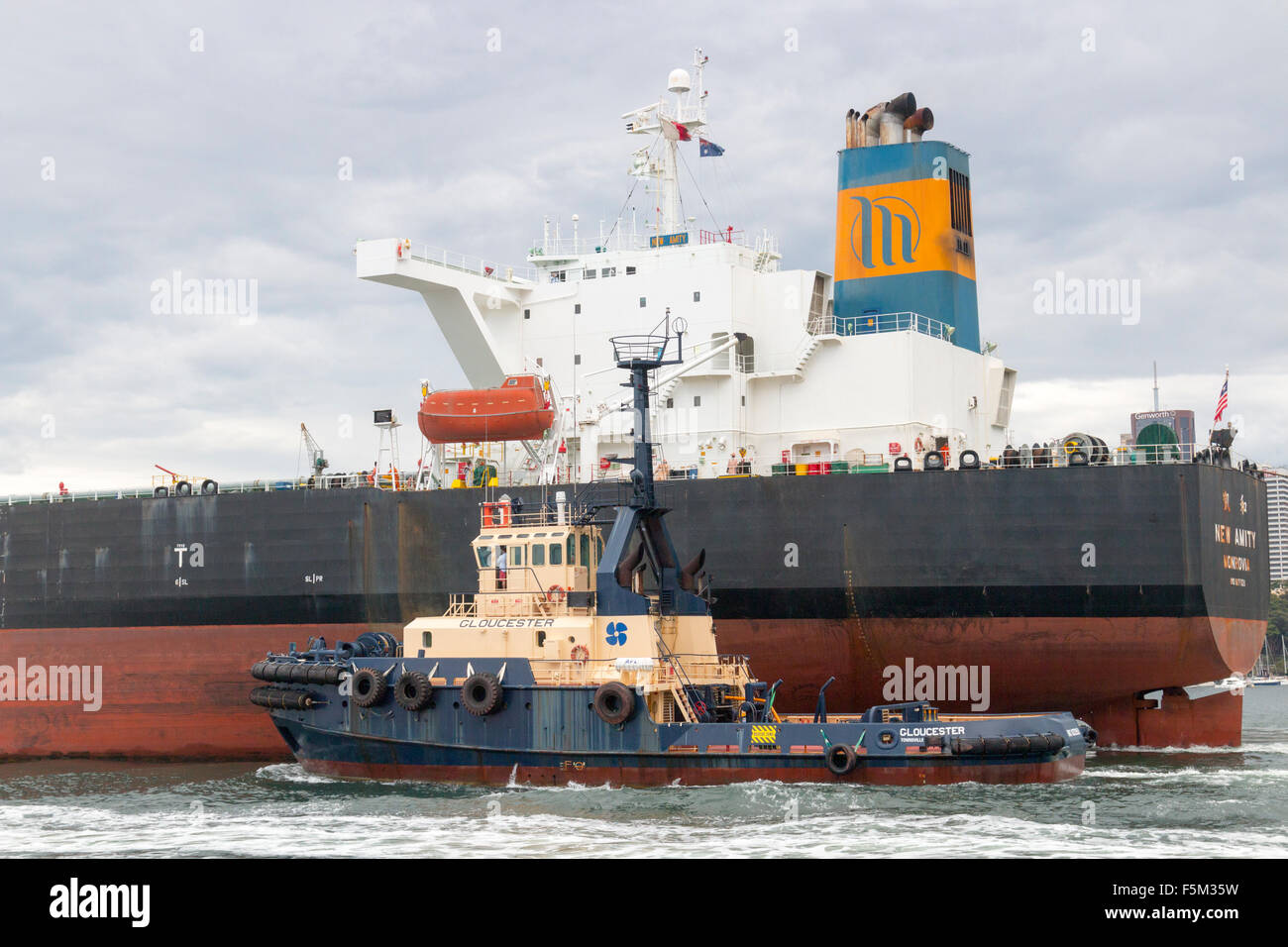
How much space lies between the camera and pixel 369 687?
20594 millimetres

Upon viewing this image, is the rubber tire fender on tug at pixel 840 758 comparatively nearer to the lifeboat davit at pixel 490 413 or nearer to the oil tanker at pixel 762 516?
the oil tanker at pixel 762 516

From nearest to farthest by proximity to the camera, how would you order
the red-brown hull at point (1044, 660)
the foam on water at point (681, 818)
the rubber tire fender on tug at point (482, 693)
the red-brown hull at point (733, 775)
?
the foam on water at point (681, 818) < the red-brown hull at point (733, 775) < the rubber tire fender on tug at point (482, 693) < the red-brown hull at point (1044, 660)

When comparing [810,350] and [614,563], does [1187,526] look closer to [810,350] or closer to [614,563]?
[810,350]

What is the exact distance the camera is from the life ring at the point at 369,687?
20.5 metres

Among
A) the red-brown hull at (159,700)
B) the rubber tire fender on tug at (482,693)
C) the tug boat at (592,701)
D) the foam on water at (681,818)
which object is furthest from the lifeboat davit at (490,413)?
the foam on water at (681,818)

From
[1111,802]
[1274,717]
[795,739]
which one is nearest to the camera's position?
[1111,802]

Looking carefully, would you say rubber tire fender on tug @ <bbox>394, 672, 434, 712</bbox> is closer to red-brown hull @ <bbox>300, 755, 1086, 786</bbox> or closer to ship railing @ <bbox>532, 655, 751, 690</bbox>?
red-brown hull @ <bbox>300, 755, 1086, 786</bbox>

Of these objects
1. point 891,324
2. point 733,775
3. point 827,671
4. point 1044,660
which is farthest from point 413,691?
point 891,324

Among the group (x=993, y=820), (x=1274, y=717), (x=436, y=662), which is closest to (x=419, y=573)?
(x=436, y=662)

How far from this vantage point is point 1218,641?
22.6 metres

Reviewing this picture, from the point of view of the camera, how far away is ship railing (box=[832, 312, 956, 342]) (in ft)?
88.0

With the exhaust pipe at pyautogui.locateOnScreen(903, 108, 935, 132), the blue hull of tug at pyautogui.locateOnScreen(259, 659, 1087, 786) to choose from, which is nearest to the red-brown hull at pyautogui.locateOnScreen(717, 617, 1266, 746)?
the blue hull of tug at pyautogui.locateOnScreen(259, 659, 1087, 786)

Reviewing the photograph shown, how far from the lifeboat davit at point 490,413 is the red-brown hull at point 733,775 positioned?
7900 millimetres

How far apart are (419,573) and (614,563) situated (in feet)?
22.2
